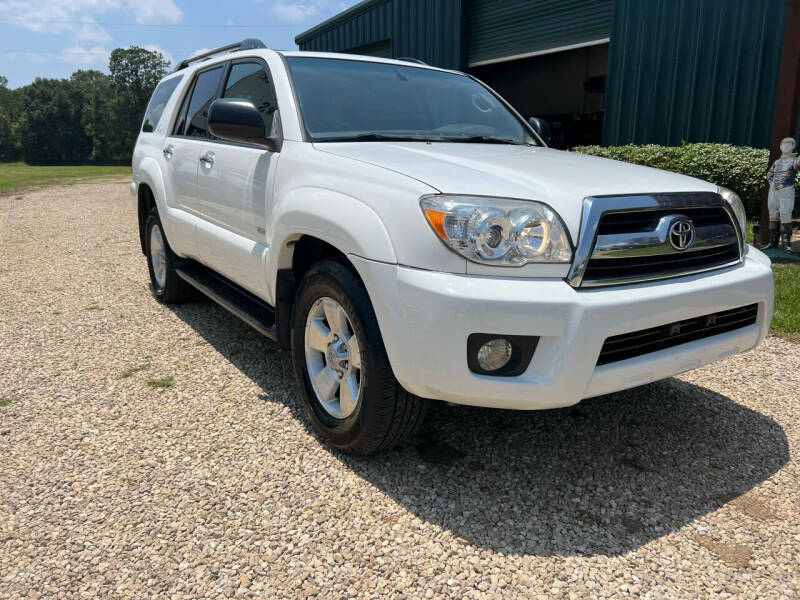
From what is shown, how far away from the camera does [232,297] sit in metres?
3.91

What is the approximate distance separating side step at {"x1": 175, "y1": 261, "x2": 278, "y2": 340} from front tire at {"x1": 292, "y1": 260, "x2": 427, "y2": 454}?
1.20 feet

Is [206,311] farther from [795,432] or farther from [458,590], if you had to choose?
[795,432]

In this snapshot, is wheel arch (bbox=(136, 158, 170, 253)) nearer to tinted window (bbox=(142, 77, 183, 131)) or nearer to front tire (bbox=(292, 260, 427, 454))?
tinted window (bbox=(142, 77, 183, 131))

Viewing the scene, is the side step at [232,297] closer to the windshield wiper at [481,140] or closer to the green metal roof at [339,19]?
the windshield wiper at [481,140]

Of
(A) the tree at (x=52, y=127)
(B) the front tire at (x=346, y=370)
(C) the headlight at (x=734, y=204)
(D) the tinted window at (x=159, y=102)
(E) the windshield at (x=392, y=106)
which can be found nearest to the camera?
(B) the front tire at (x=346, y=370)

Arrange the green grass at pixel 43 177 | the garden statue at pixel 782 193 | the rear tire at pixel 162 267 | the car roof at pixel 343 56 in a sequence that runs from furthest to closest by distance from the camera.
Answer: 1. the green grass at pixel 43 177
2. the garden statue at pixel 782 193
3. the rear tire at pixel 162 267
4. the car roof at pixel 343 56

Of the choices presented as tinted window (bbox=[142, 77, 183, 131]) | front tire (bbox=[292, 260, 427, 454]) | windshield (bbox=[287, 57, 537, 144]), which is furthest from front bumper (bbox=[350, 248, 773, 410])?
tinted window (bbox=[142, 77, 183, 131])

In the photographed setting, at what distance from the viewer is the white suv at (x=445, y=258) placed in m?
2.21

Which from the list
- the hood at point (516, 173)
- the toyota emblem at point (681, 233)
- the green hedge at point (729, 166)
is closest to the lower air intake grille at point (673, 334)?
the toyota emblem at point (681, 233)

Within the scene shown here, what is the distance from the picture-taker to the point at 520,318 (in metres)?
2.14

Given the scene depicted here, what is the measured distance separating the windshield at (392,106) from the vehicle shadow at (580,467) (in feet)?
4.83

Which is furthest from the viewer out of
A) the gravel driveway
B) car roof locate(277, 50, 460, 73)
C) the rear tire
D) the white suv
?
the rear tire

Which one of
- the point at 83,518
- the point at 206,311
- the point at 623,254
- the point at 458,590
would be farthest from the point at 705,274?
the point at 206,311

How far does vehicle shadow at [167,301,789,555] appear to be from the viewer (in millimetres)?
2367
